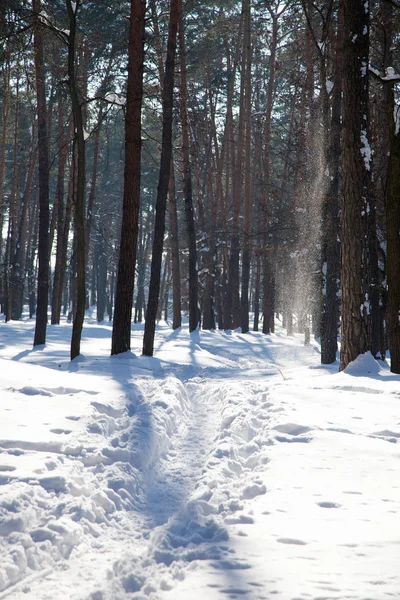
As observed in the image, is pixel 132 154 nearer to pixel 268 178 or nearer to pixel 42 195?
pixel 42 195

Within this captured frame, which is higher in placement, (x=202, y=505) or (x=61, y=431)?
(x=61, y=431)

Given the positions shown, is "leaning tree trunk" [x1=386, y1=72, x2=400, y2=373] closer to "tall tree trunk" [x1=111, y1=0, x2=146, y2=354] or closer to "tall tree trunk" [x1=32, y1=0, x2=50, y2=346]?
"tall tree trunk" [x1=111, y1=0, x2=146, y2=354]

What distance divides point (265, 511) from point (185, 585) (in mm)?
1002

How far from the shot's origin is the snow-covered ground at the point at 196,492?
2.75 meters

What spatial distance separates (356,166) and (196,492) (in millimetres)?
6370

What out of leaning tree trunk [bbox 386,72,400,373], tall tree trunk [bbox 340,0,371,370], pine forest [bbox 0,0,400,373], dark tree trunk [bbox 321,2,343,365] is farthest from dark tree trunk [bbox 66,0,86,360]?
leaning tree trunk [bbox 386,72,400,373]

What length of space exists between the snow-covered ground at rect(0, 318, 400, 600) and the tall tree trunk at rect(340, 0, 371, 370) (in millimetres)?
1372

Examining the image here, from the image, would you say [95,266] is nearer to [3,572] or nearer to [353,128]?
[353,128]

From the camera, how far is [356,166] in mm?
8602

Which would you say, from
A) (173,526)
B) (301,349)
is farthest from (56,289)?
(173,526)

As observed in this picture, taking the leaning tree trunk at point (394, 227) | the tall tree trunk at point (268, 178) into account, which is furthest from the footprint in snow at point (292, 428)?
the tall tree trunk at point (268, 178)

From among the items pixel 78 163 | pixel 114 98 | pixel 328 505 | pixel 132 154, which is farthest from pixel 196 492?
pixel 114 98

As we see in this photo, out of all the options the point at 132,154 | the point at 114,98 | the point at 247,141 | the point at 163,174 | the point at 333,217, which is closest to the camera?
the point at 114,98

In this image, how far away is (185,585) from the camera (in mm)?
2699
